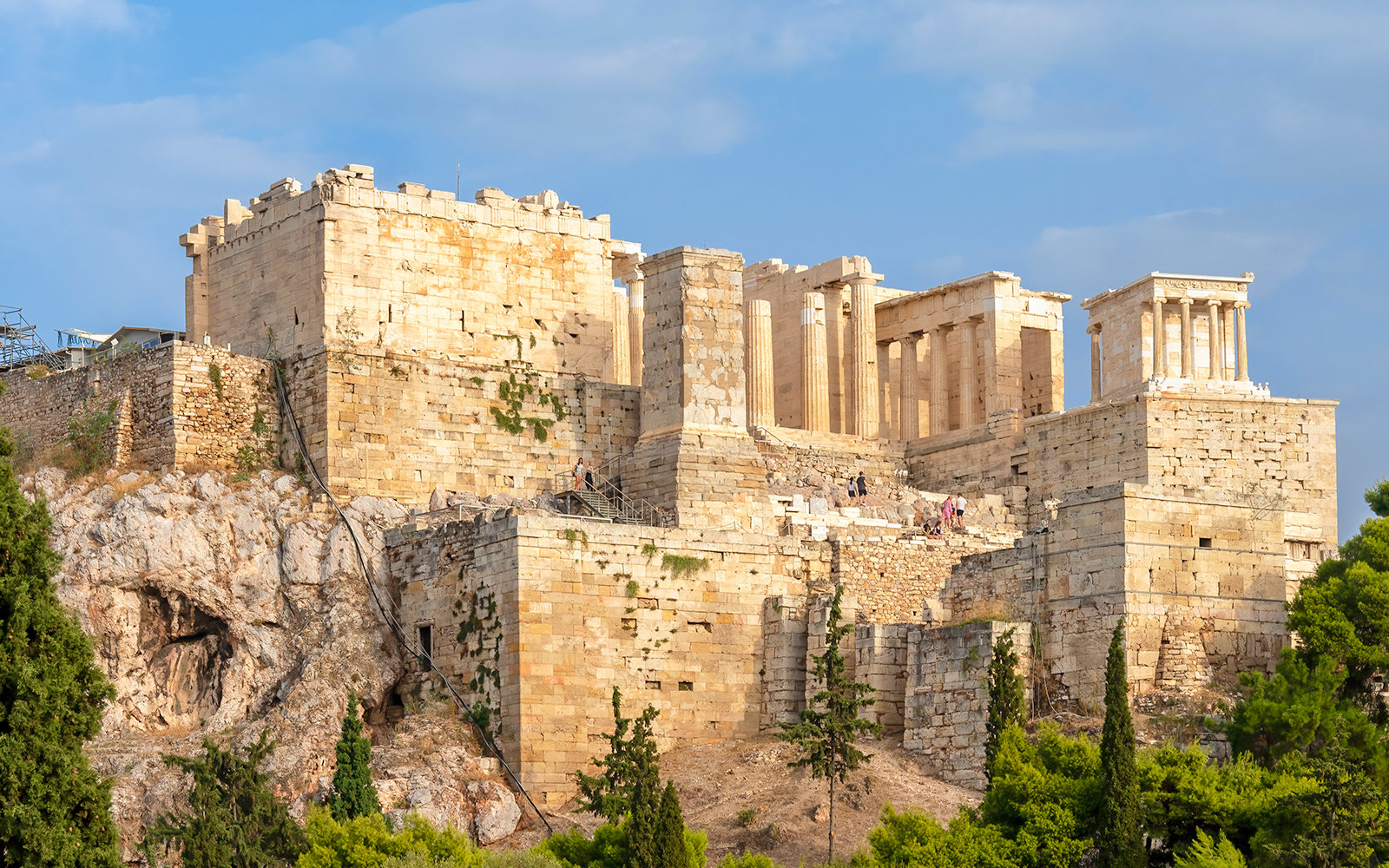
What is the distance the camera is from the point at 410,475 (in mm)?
50375

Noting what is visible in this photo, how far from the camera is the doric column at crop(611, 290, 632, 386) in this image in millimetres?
56469

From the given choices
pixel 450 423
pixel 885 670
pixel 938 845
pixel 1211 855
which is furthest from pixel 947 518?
Answer: pixel 1211 855

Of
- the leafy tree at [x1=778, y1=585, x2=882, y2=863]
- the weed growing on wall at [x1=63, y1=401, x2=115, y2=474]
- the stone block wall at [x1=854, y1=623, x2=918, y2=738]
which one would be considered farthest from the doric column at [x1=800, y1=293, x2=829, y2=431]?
the leafy tree at [x1=778, y1=585, x2=882, y2=863]

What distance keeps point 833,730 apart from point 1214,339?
18112mm

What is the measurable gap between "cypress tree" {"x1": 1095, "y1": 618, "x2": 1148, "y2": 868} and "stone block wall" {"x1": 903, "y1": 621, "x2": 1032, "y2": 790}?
507cm

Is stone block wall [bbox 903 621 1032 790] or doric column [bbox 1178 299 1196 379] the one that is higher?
doric column [bbox 1178 299 1196 379]

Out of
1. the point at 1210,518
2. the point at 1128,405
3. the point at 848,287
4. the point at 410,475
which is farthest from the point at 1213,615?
the point at 848,287

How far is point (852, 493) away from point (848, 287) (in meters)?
10.3

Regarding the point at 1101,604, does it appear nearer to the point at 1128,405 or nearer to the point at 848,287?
the point at 1128,405

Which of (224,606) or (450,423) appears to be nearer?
(224,606)

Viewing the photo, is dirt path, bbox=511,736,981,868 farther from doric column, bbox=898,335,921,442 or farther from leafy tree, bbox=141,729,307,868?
doric column, bbox=898,335,921,442

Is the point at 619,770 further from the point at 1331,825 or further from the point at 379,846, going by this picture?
the point at 1331,825

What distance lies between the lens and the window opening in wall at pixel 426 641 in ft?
155

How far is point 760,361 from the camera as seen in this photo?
59.5 metres
